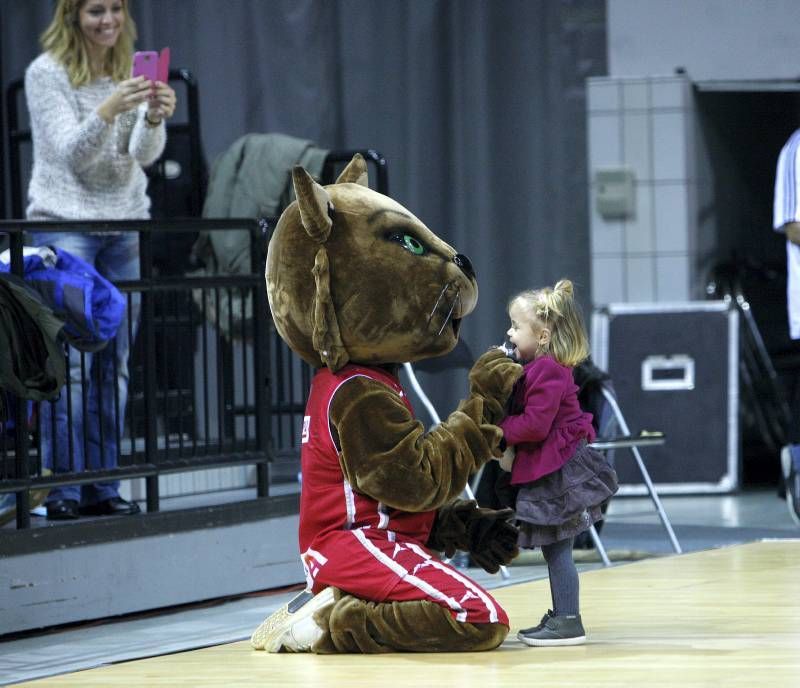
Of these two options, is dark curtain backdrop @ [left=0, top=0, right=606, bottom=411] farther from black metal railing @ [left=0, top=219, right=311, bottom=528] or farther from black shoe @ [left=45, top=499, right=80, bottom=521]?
black shoe @ [left=45, top=499, right=80, bottom=521]

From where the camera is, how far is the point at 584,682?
155 inches

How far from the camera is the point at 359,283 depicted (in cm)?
445

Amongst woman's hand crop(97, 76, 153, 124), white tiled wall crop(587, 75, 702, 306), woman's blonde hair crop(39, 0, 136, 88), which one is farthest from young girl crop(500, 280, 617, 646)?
white tiled wall crop(587, 75, 702, 306)

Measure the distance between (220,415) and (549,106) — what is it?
3474 mm

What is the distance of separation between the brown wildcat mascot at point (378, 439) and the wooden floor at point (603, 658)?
11 centimetres

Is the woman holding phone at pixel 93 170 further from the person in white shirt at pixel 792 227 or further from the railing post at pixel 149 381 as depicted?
the person in white shirt at pixel 792 227

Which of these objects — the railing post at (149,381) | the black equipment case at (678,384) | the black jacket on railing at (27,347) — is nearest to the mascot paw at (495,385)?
the black jacket on railing at (27,347)

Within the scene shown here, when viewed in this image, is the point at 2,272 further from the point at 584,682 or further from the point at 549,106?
the point at 549,106

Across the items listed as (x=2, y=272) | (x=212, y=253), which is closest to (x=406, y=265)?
(x=2, y=272)

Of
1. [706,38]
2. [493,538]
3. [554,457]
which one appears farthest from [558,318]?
[706,38]

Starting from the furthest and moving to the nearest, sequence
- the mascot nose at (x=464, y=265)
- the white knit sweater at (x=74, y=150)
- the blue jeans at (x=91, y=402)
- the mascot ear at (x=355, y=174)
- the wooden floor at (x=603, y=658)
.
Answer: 1. the white knit sweater at (x=74, y=150)
2. the blue jeans at (x=91, y=402)
3. the mascot ear at (x=355, y=174)
4. the mascot nose at (x=464, y=265)
5. the wooden floor at (x=603, y=658)

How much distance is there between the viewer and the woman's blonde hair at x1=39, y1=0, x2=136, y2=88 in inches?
252

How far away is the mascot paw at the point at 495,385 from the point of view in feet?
14.8

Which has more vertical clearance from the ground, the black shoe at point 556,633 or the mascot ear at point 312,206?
the mascot ear at point 312,206
